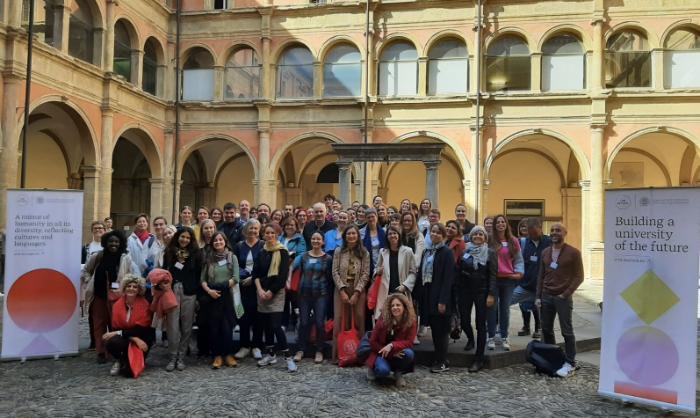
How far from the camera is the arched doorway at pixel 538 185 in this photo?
21938mm

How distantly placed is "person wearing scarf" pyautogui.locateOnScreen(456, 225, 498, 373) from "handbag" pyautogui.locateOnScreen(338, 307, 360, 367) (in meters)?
1.47

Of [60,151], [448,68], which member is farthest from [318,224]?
[60,151]

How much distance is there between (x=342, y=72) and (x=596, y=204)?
1014cm

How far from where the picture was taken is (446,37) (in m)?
18.8

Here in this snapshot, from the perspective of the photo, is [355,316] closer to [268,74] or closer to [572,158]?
[268,74]

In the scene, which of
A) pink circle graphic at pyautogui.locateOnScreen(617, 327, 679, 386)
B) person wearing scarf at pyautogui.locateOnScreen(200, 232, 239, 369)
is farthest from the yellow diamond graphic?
person wearing scarf at pyautogui.locateOnScreen(200, 232, 239, 369)

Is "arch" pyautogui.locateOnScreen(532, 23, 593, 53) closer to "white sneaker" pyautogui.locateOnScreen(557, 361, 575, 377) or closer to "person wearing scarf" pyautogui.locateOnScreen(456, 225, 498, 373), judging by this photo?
"person wearing scarf" pyautogui.locateOnScreen(456, 225, 498, 373)

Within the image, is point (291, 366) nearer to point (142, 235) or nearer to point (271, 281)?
point (271, 281)

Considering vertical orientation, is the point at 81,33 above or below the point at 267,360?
above

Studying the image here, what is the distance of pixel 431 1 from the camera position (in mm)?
18672

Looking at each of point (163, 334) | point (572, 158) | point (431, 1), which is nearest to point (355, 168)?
point (431, 1)

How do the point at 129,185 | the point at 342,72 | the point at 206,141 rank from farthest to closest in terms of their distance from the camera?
the point at 129,185, the point at 206,141, the point at 342,72

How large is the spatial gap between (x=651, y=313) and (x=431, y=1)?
15699 millimetres

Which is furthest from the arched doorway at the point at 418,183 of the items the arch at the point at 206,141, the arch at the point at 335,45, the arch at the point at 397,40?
the arch at the point at 206,141
